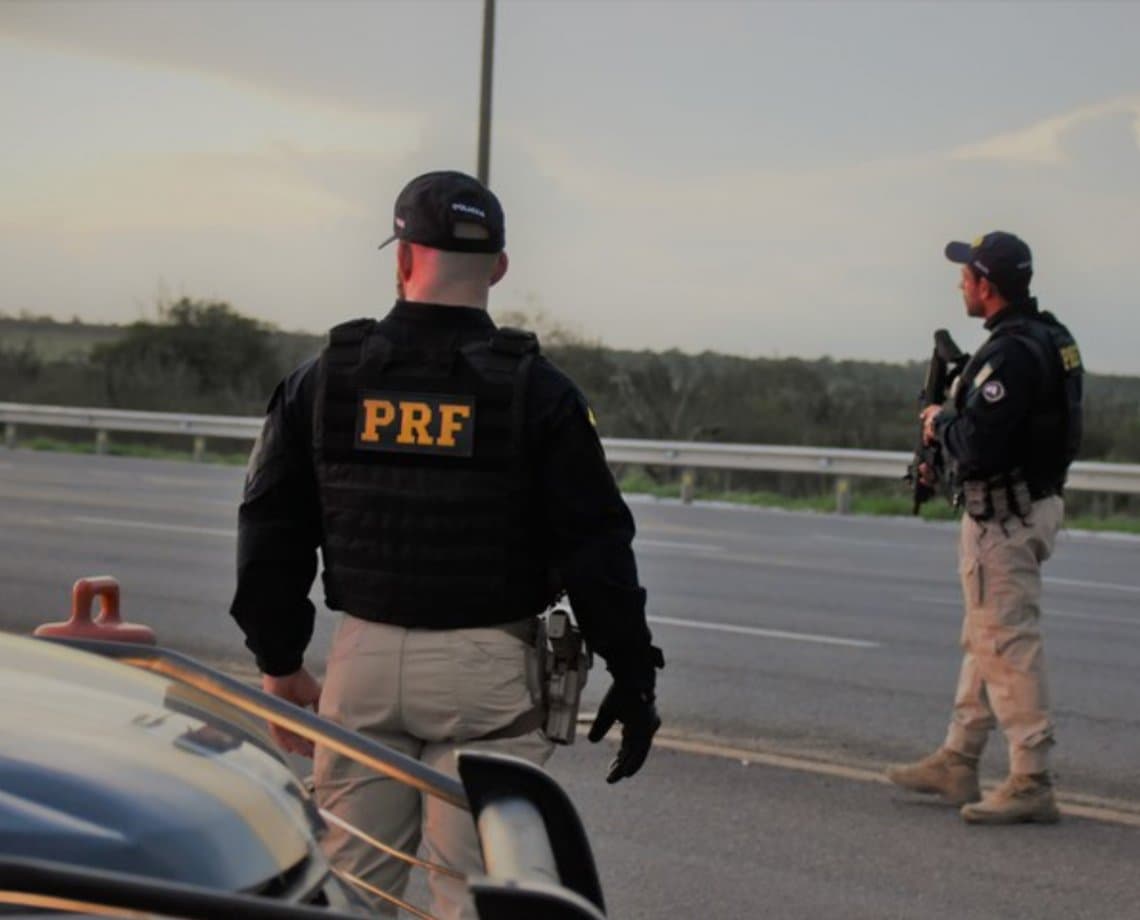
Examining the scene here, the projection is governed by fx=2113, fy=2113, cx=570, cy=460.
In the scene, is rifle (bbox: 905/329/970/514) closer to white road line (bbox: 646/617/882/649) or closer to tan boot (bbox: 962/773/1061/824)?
tan boot (bbox: 962/773/1061/824)

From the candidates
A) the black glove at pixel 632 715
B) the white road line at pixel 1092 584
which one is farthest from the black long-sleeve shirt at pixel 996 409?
the white road line at pixel 1092 584

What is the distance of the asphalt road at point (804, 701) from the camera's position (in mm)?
6297

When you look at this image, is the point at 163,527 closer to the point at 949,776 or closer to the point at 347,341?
the point at 949,776

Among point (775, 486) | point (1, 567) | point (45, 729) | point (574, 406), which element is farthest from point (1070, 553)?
point (45, 729)

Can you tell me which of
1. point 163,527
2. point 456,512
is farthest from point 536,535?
point 163,527

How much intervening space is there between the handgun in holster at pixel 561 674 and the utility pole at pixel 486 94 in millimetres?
8752

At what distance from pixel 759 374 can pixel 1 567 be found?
31.6 meters

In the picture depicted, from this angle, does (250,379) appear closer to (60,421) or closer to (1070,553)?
(60,421)

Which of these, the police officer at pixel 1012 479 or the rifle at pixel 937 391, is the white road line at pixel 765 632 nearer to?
the rifle at pixel 937 391

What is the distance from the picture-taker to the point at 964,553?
7.17m

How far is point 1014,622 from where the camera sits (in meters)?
6.98

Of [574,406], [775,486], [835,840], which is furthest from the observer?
[775,486]

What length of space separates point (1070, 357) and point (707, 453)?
1641 centimetres

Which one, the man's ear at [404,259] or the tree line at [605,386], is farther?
the tree line at [605,386]
